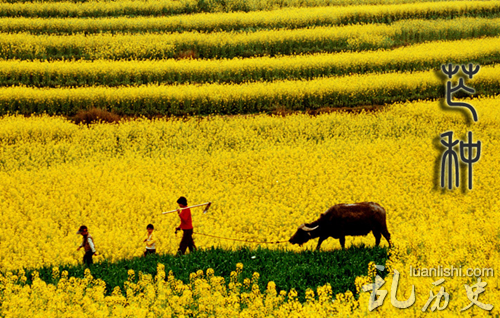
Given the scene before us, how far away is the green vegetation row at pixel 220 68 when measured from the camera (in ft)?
85.3

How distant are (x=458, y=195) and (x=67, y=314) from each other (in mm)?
10409

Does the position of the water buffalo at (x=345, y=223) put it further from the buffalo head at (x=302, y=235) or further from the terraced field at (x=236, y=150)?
the terraced field at (x=236, y=150)

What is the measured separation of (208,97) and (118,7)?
1613 cm

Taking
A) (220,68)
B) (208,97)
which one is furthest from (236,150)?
(220,68)

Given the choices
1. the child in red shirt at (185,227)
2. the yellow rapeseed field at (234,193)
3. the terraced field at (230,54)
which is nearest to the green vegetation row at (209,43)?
the terraced field at (230,54)

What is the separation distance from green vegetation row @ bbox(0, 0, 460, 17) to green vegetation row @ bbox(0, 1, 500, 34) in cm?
173

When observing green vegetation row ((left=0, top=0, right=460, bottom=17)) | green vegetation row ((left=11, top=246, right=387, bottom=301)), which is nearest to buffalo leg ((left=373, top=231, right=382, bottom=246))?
green vegetation row ((left=11, top=246, right=387, bottom=301))

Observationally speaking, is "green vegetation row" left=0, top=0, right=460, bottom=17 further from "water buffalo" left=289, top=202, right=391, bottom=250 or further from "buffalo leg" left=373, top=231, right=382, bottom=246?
"buffalo leg" left=373, top=231, right=382, bottom=246

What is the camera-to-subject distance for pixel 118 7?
3591 centimetres

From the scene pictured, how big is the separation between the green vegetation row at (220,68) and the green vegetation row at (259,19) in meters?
5.46

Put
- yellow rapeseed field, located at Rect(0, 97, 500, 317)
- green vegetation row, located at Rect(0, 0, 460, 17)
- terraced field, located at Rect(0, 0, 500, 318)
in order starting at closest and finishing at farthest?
yellow rapeseed field, located at Rect(0, 97, 500, 317) < terraced field, located at Rect(0, 0, 500, 318) < green vegetation row, located at Rect(0, 0, 460, 17)

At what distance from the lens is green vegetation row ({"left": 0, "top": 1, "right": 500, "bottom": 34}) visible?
32531 mm

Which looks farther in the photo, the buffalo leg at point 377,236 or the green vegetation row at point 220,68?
the green vegetation row at point 220,68

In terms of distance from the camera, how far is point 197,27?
32969 mm
